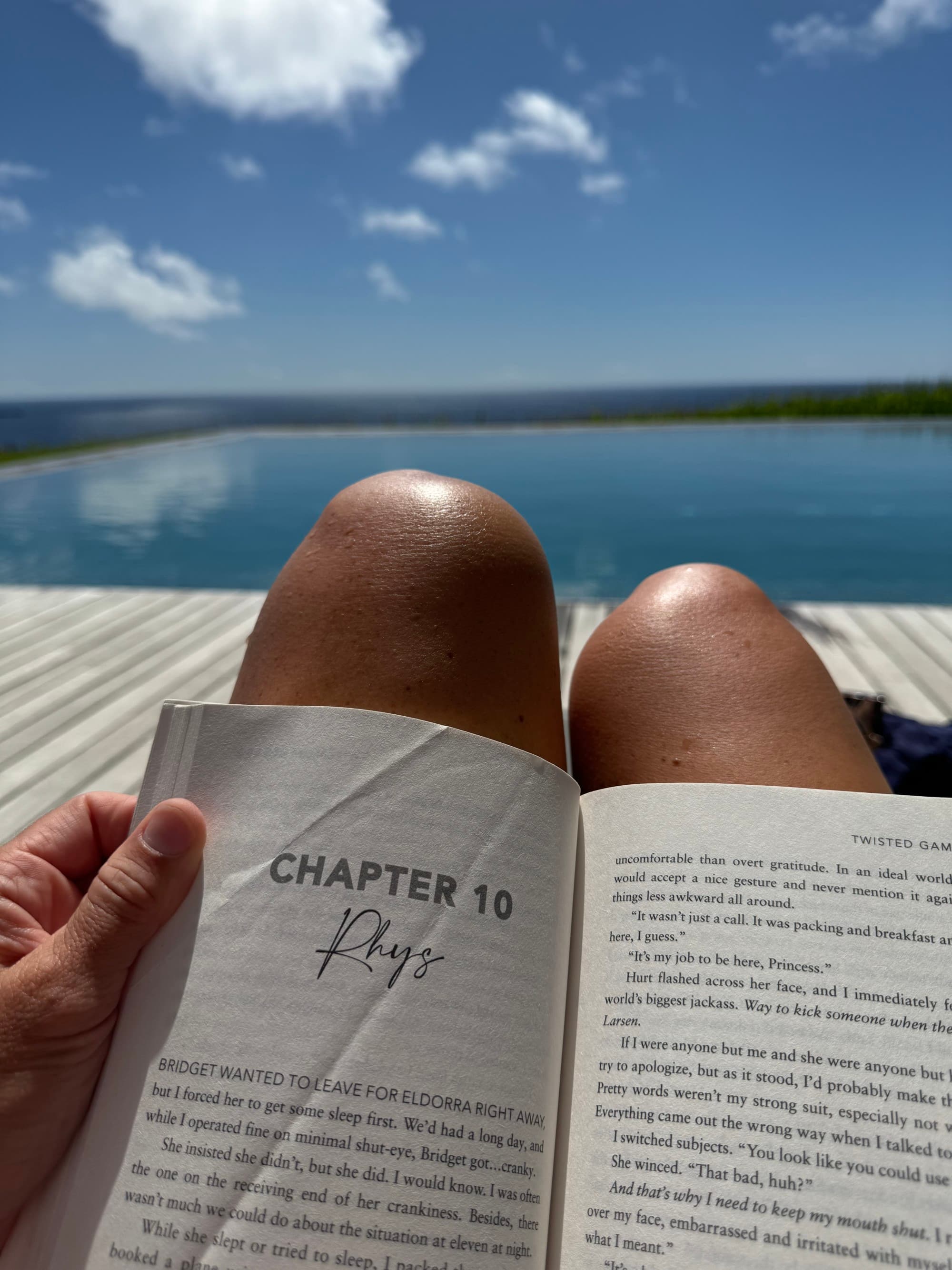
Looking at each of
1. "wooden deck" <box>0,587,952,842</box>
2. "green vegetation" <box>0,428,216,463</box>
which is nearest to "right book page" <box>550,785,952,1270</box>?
"wooden deck" <box>0,587,952,842</box>

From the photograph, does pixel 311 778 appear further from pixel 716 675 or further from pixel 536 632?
pixel 716 675

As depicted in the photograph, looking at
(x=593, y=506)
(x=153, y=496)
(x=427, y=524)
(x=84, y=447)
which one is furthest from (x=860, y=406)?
(x=427, y=524)

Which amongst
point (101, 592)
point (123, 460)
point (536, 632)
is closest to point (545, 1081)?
point (536, 632)

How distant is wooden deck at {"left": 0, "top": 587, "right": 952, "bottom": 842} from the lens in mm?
1406

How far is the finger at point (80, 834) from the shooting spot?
23.3 inches

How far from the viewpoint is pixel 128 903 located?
0.44m

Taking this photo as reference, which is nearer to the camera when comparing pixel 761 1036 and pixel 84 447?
pixel 761 1036

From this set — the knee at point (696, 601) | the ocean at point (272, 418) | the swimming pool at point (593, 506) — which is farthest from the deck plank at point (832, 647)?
the ocean at point (272, 418)

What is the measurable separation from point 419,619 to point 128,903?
29 cm

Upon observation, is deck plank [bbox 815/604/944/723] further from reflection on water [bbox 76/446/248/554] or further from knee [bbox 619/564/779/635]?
reflection on water [bbox 76/446/248/554]

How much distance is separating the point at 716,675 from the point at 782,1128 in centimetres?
38

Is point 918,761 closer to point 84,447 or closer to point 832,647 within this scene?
point 832,647

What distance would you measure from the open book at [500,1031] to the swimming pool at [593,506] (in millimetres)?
3666

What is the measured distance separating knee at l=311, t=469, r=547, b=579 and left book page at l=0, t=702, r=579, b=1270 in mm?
212
